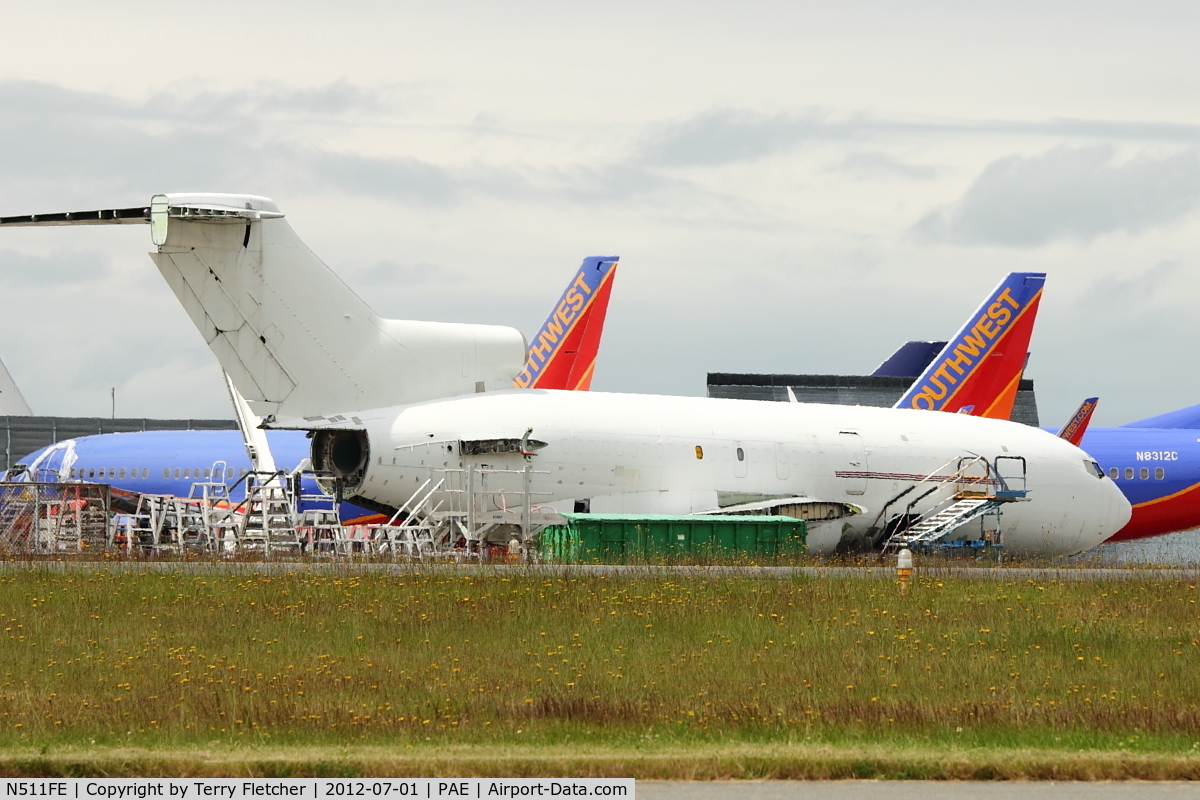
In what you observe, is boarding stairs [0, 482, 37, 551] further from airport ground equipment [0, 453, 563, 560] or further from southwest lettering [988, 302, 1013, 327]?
southwest lettering [988, 302, 1013, 327]

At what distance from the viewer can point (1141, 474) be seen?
48875 mm

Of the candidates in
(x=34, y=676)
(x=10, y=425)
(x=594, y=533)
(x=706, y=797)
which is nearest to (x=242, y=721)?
(x=34, y=676)

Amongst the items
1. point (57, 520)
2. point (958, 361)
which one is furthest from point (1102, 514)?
point (57, 520)

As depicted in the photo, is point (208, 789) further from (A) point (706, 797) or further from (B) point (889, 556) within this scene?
(B) point (889, 556)

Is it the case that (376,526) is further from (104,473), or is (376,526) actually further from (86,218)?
(104,473)

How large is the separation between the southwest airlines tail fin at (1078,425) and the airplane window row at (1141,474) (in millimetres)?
1536

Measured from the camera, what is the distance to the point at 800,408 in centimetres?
3888

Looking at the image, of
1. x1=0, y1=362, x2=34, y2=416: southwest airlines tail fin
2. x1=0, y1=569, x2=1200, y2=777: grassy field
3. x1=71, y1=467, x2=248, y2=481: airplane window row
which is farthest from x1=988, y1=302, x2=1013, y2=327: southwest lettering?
x1=0, y1=362, x2=34, y2=416: southwest airlines tail fin

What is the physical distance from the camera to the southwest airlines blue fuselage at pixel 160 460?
46094 mm

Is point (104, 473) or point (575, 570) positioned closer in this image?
point (575, 570)

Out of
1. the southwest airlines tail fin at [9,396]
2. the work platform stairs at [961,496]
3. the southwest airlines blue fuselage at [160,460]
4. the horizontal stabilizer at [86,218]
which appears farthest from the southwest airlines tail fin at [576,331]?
the southwest airlines tail fin at [9,396]

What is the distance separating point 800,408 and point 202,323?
51.1 feet

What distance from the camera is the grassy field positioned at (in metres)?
12.4

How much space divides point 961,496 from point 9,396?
71.7 metres
